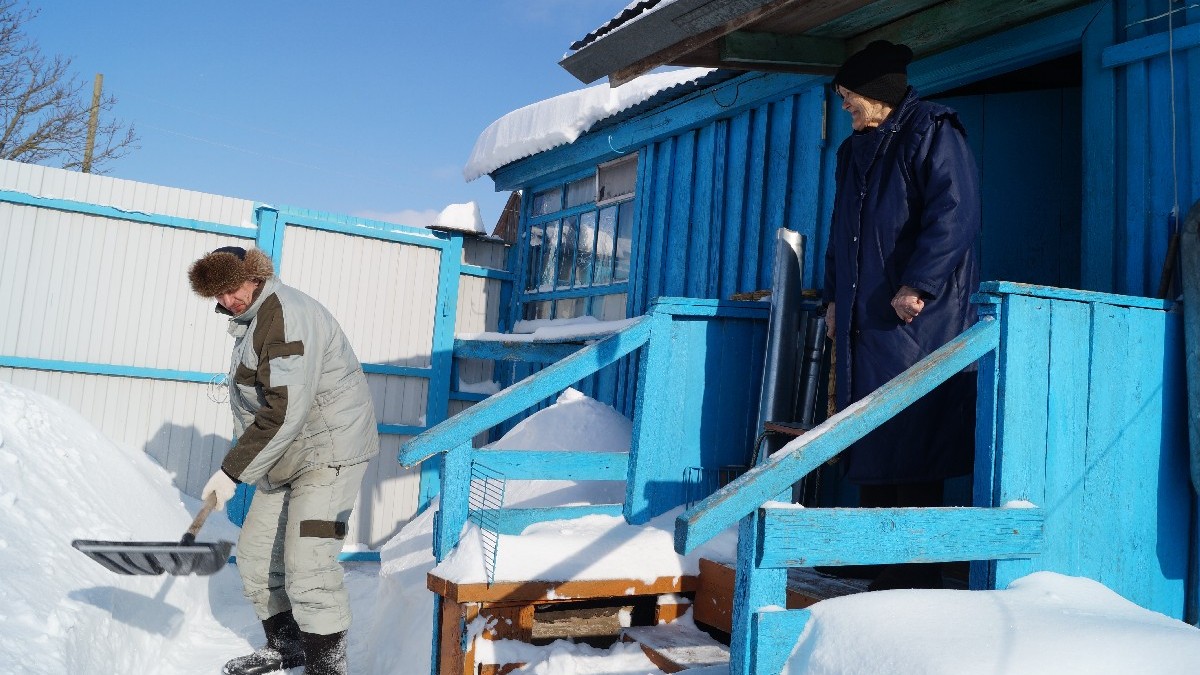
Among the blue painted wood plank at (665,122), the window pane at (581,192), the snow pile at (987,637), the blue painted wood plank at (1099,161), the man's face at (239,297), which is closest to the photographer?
the snow pile at (987,637)

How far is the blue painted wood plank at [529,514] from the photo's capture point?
12.3 feet

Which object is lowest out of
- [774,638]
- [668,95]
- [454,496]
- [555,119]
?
[774,638]

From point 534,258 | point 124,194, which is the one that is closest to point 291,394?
point 124,194

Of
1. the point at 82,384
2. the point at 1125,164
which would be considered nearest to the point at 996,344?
the point at 1125,164

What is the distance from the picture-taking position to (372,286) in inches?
321

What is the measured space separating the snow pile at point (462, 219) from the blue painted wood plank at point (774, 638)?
6.84m

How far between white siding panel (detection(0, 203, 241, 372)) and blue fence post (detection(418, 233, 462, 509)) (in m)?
1.84

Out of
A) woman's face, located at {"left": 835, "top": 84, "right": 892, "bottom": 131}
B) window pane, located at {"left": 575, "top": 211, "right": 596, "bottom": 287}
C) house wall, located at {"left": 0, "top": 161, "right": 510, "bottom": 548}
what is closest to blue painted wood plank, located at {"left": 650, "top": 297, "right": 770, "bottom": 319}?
woman's face, located at {"left": 835, "top": 84, "right": 892, "bottom": 131}

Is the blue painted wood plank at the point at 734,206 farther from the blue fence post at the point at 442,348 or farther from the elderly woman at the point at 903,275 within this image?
the blue fence post at the point at 442,348

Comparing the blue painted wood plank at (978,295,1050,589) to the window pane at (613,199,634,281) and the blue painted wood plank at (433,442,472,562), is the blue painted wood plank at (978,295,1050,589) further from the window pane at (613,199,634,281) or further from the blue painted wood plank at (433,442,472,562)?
the window pane at (613,199,634,281)

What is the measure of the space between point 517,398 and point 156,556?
1714mm

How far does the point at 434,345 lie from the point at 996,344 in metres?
6.41

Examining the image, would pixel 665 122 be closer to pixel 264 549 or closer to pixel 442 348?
pixel 442 348

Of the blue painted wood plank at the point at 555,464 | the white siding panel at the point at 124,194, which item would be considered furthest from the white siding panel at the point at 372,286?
the blue painted wood plank at the point at 555,464
